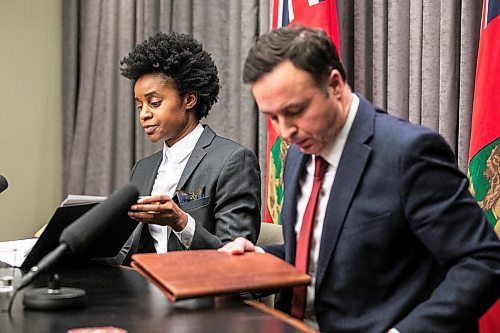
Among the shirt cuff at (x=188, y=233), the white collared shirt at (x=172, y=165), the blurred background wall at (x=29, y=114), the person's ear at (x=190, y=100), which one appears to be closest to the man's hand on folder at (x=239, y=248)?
the shirt cuff at (x=188, y=233)

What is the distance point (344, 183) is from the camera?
1762 millimetres

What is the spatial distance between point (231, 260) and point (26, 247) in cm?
95

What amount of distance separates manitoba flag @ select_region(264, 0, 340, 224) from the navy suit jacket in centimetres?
122

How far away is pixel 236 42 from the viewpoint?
371cm

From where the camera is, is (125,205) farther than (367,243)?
No

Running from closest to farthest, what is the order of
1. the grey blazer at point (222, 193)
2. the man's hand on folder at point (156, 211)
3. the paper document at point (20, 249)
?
1. the man's hand on folder at point (156, 211)
2. the paper document at point (20, 249)
3. the grey blazer at point (222, 193)

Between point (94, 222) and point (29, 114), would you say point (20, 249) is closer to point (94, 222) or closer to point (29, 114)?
point (94, 222)

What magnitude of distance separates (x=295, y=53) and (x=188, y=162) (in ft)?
3.47

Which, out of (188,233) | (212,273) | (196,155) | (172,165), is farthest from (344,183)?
(172,165)

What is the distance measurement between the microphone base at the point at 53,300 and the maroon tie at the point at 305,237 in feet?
1.57

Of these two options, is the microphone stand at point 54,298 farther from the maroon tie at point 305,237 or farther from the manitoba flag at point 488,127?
the manitoba flag at point 488,127

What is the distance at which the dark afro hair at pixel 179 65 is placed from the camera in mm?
2777

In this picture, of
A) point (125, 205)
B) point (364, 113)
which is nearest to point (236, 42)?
point (364, 113)

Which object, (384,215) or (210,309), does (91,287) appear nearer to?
(210,309)
